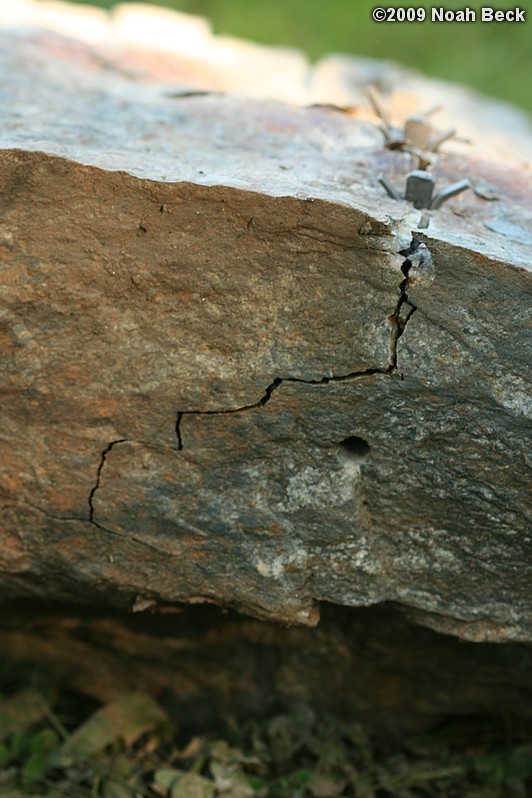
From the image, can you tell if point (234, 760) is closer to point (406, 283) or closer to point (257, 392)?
point (257, 392)

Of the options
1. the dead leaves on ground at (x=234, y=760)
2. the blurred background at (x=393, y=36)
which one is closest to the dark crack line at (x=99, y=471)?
the dead leaves on ground at (x=234, y=760)

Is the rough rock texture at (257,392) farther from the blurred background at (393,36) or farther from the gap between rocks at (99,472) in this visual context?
the blurred background at (393,36)

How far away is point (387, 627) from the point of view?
1.38m

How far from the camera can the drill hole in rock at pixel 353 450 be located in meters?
1.15

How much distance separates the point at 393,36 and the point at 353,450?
2880 millimetres

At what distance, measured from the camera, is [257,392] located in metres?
1.13

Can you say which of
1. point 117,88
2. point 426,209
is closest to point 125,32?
point 117,88

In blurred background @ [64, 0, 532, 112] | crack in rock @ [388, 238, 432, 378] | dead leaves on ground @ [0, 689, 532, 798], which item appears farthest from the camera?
blurred background @ [64, 0, 532, 112]

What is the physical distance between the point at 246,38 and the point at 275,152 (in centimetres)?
236

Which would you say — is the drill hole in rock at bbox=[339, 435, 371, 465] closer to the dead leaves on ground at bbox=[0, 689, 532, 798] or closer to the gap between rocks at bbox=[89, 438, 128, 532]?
the gap between rocks at bbox=[89, 438, 128, 532]

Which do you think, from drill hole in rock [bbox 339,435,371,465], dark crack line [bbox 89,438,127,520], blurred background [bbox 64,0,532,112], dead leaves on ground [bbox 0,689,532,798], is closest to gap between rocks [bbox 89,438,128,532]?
dark crack line [bbox 89,438,127,520]

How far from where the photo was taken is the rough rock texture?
110 cm

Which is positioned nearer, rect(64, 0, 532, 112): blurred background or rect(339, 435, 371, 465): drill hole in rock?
rect(339, 435, 371, 465): drill hole in rock

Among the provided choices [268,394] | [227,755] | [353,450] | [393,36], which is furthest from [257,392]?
[393,36]
